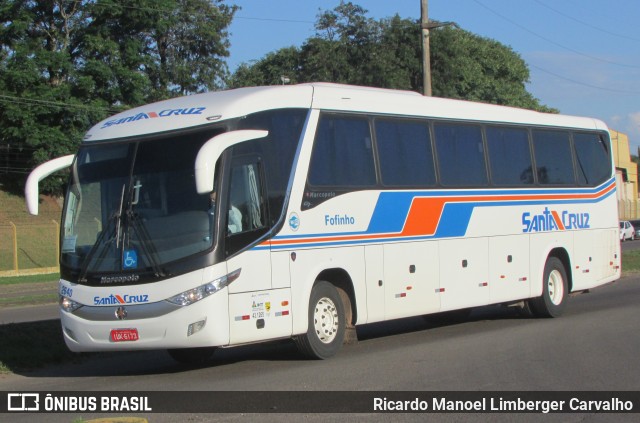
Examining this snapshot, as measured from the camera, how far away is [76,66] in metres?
53.5

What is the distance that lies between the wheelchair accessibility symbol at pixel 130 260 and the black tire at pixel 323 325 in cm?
245

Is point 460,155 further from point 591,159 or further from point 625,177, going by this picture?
point 625,177

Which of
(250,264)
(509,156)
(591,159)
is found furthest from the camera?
(591,159)

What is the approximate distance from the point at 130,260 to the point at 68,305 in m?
1.18

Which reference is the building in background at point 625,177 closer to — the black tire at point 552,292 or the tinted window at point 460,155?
the black tire at point 552,292

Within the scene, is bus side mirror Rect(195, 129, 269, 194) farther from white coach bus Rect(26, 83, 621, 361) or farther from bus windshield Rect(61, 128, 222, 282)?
bus windshield Rect(61, 128, 222, 282)

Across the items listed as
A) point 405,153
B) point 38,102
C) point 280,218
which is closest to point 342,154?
point 405,153

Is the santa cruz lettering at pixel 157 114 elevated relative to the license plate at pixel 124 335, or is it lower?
elevated

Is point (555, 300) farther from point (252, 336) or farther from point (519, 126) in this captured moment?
point (252, 336)

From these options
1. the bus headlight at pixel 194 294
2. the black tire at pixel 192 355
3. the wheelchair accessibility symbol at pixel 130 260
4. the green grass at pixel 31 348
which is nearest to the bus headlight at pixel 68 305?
the wheelchair accessibility symbol at pixel 130 260

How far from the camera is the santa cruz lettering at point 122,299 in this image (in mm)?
10961

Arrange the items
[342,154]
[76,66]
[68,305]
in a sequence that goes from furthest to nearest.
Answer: [76,66], [342,154], [68,305]

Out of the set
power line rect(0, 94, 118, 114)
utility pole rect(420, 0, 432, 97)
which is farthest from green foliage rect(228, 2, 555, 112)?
utility pole rect(420, 0, 432, 97)

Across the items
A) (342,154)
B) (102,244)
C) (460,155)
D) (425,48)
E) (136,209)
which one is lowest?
(102,244)
